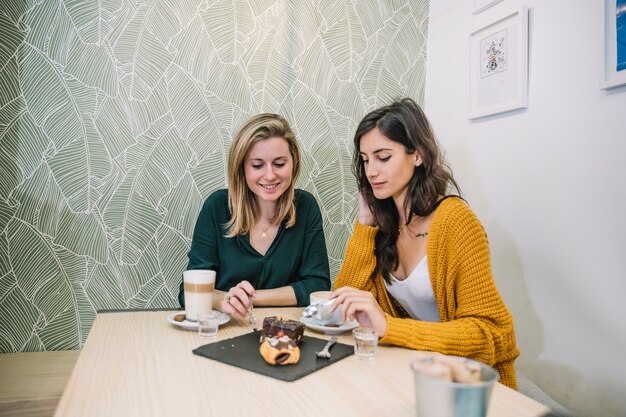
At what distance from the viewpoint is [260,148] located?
178cm

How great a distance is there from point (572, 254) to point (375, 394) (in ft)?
3.55

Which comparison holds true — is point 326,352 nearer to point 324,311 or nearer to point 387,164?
point 324,311

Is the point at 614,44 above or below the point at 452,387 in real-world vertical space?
above

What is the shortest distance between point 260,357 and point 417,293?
0.61 meters

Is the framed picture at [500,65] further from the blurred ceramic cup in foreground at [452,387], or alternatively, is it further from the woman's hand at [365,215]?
the blurred ceramic cup in foreground at [452,387]

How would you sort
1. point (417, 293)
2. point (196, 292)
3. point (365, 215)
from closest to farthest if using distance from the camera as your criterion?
point (196, 292) → point (417, 293) → point (365, 215)

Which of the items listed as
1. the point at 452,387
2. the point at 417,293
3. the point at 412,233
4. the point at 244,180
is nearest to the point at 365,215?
the point at 412,233

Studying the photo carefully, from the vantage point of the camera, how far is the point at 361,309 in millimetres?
1121

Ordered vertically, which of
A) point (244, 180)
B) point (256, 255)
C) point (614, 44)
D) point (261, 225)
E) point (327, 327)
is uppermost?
point (614, 44)

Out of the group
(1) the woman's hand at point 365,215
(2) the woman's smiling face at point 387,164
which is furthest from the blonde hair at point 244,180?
(2) the woman's smiling face at point 387,164

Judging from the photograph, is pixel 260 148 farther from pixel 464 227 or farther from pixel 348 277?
pixel 464 227

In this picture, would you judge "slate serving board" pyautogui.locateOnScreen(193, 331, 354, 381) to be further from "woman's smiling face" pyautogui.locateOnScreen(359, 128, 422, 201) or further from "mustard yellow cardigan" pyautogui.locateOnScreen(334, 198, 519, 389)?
"woman's smiling face" pyautogui.locateOnScreen(359, 128, 422, 201)

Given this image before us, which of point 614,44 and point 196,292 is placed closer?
point 196,292

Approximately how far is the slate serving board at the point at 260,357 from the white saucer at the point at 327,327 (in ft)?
0.21
